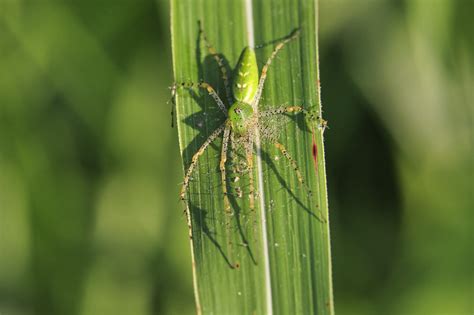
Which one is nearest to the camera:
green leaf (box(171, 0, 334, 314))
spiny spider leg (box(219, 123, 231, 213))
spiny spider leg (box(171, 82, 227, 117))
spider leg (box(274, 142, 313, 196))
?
green leaf (box(171, 0, 334, 314))

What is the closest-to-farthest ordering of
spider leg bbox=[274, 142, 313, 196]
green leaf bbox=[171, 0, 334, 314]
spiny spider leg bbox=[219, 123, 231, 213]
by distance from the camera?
green leaf bbox=[171, 0, 334, 314]
spider leg bbox=[274, 142, 313, 196]
spiny spider leg bbox=[219, 123, 231, 213]

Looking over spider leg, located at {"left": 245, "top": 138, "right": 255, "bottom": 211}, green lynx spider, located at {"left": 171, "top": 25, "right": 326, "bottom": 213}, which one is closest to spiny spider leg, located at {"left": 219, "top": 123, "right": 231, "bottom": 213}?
green lynx spider, located at {"left": 171, "top": 25, "right": 326, "bottom": 213}

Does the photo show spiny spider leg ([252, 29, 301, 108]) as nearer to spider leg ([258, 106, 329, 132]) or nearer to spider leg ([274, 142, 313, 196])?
spider leg ([258, 106, 329, 132])

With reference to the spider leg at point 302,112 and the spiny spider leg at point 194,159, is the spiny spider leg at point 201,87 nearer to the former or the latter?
the spiny spider leg at point 194,159

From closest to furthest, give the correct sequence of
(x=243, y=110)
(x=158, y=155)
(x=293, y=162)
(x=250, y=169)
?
1. (x=293, y=162)
2. (x=250, y=169)
3. (x=243, y=110)
4. (x=158, y=155)

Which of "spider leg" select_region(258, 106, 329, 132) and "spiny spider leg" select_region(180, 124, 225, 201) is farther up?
"spider leg" select_region(258, 106, 329, 132)

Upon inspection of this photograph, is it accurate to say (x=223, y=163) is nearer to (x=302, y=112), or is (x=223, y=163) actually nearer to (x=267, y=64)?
(x=302, y=112)

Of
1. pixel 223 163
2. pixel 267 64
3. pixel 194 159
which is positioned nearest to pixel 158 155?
pixel 194 159
